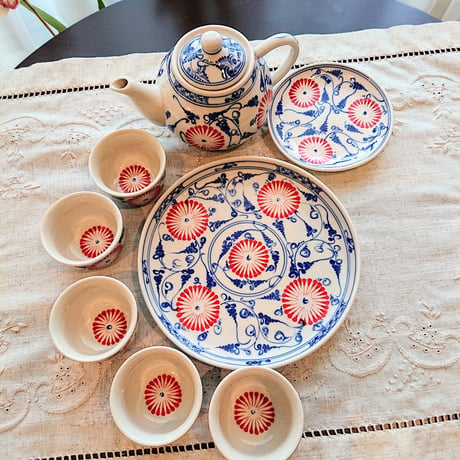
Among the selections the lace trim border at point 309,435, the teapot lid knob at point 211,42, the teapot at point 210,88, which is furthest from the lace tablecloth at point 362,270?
the teapot lid knob at point 211,42

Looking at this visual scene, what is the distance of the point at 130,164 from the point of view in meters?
0.78

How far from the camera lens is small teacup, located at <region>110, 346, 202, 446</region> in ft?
1.89

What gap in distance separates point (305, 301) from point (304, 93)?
1.28ft

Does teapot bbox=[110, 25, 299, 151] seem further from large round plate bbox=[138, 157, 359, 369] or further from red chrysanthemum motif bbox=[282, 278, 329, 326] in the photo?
red chrysanthemum motif bbox=[282, 278, 329, 326]

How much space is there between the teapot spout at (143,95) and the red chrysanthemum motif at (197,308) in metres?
0.28

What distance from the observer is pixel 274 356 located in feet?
2.12

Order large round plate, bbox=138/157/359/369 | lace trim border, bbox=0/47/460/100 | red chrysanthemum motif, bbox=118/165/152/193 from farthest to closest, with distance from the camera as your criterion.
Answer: lace trim border, bbox=0/47/460/100
red chrysanthemum motif, bbox=118/165/152/193
large round plate, bbox=138/157/359/369

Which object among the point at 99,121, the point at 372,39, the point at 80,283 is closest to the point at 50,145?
the point at 99,121

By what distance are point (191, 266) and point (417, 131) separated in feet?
1.52

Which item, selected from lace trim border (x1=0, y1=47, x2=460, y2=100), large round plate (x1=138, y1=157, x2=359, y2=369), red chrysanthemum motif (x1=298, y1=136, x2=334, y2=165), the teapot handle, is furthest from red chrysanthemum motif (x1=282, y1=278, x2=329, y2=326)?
lace trim border (x1=0, y1=47, x2=460, y2=100)

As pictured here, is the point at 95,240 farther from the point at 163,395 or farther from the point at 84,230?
the point at 163,395

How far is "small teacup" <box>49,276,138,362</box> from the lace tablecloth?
35 mm

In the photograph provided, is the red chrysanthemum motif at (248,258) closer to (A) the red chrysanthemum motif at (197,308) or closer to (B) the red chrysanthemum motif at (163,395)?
(A) the red chrysanthemum motif at (197,308)

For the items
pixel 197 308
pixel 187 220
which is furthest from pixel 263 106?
pixel 197 308
